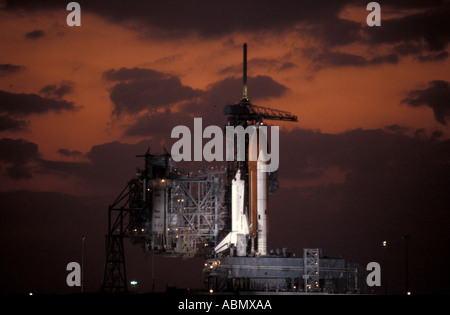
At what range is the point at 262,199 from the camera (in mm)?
144500

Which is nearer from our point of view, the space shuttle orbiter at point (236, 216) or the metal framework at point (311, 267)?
the metal framework at point (311, 267)

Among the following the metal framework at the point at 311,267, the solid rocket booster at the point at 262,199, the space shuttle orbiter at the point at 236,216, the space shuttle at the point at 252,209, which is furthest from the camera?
the solid rocket booster at the point at 262,199

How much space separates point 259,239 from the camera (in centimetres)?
14350

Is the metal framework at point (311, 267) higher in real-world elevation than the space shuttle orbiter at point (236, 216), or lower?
lower

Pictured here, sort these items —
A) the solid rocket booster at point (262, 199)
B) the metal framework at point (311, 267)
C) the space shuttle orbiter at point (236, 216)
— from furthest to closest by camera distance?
1. the solid rocket booster at point (262, 199)
2. the space shuttle orbiter at point (236, 216)
3. the metal framework at point (311, 267)

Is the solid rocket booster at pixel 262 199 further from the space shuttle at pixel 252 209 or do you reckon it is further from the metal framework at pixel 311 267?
→ the metal framework at pixel 311 267

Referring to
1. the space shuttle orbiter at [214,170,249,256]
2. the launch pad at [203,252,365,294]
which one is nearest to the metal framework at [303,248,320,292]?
the launch pad at [203,252,365,294]

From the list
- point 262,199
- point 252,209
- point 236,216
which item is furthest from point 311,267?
point 236,216

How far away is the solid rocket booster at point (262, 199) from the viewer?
144m

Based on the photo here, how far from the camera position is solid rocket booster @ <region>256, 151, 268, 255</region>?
144 m

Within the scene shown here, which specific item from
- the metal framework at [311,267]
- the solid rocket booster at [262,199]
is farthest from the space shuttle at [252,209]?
the metal framework at [311,267]

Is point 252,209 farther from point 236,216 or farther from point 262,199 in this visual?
point 236,216
